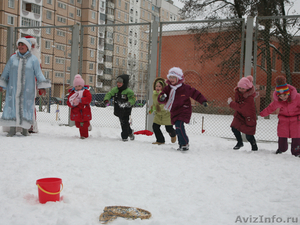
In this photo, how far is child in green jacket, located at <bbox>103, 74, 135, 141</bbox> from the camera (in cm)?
639

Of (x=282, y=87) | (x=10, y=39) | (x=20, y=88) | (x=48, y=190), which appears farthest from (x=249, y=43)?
(x=10, y=39)

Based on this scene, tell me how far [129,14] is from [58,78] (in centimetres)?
2458

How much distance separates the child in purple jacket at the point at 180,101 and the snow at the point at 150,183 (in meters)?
0.32

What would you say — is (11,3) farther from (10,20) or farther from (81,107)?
(81,107)

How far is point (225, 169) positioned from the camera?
422 centimetres

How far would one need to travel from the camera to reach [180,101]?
219 inches

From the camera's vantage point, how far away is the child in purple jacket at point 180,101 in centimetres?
548

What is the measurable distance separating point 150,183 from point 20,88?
3.80 m

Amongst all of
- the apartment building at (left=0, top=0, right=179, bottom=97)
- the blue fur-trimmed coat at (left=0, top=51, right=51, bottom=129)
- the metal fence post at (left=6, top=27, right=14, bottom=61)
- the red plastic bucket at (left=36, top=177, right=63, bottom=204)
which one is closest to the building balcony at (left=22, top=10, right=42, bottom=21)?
the apartment building at (left=0, top=0, right=179, bottom=97)

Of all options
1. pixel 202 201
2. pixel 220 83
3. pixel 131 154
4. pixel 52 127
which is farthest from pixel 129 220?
pixel 220 83

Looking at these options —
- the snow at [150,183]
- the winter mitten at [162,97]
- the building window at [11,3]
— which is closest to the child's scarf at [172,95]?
the winter mitten at [162,97]

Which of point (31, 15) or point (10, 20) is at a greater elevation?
point (31, 15)

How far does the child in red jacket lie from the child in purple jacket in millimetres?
1633

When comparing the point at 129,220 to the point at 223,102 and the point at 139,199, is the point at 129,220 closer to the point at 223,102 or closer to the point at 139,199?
the point at 139,199
